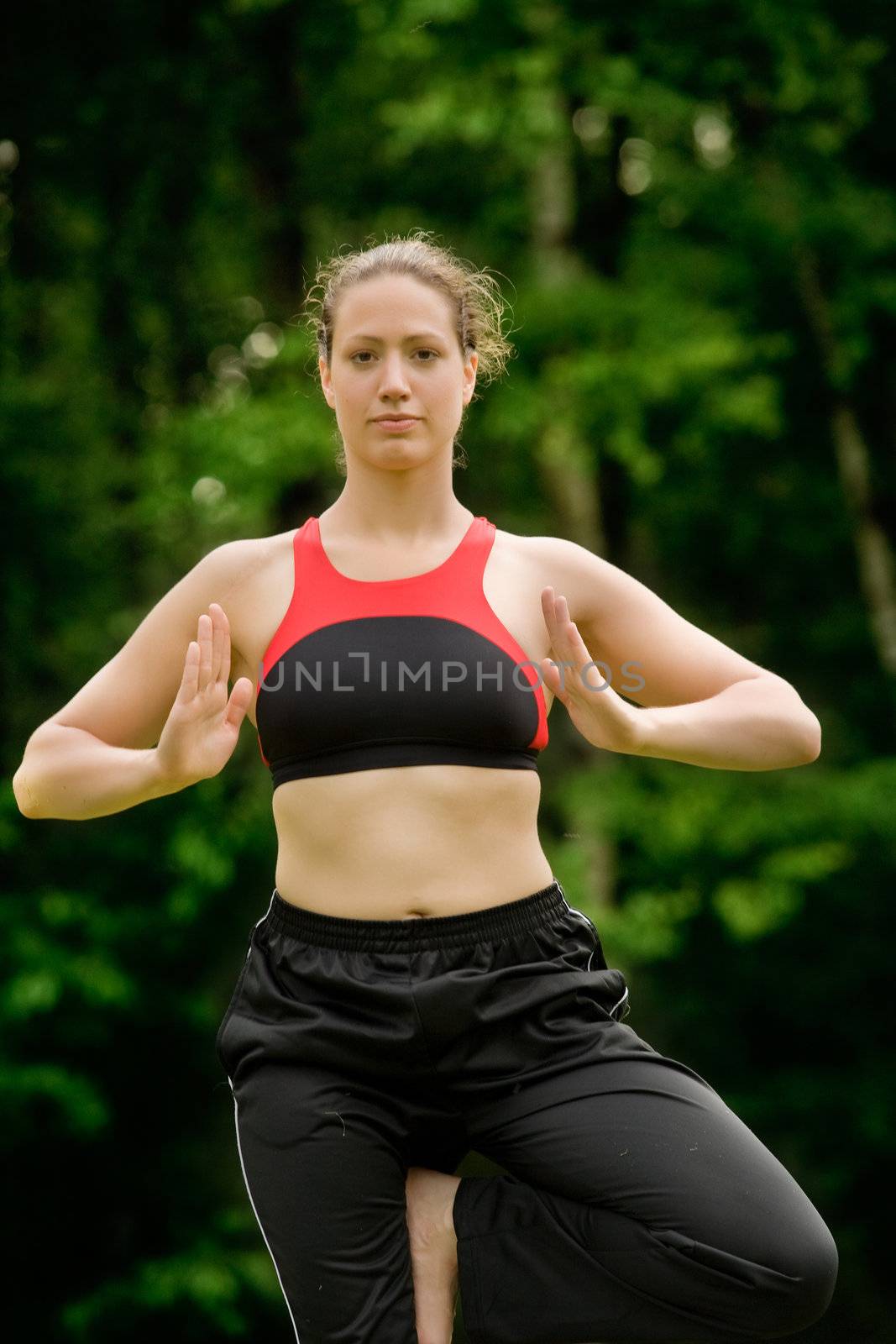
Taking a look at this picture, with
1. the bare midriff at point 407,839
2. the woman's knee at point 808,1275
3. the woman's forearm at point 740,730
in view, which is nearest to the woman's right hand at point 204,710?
the bare midriff at point 407,839

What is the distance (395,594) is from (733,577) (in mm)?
8925

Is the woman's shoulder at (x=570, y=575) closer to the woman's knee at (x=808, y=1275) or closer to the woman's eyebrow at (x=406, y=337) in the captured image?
the woman's eyebrow at (x=406, y=337)

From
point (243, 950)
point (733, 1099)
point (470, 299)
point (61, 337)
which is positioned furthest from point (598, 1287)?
point (61, 337)

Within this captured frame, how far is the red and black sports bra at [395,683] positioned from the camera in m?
2.35

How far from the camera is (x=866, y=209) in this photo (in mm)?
8844

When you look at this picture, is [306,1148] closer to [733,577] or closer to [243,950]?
[243,950]

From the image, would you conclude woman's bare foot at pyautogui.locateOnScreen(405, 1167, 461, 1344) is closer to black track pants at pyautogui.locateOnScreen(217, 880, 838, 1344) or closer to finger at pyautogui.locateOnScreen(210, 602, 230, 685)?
black track pants at pyautogui.locateOnScreen(217, 880, 838, 1344)

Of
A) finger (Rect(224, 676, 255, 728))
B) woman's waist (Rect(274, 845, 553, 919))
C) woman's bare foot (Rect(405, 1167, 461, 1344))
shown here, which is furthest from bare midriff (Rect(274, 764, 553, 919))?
woman's bare foot (Rect(405, 1167, 461, 1344))

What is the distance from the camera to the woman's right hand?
2289 mm

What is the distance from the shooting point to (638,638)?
2.55 meters

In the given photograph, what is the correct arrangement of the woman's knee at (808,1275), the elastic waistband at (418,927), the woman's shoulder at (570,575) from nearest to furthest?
the woman's knee at (808,1275) < the elastic waistband at (418,927) < the woman's shoulder at (570,575)

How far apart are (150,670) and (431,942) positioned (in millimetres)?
647

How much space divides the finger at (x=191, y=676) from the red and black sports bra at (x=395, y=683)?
0.48ft

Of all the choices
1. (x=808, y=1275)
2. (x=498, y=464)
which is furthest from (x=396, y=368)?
(x=498, y=464)
